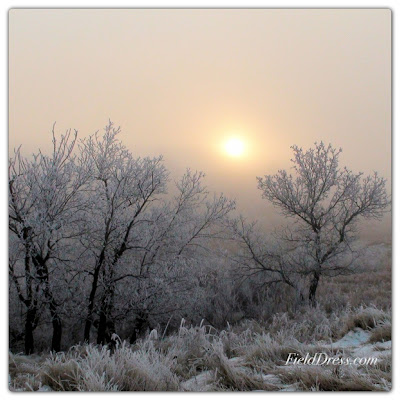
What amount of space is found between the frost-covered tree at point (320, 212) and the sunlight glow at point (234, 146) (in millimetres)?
3150

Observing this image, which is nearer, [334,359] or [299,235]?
[334,359]

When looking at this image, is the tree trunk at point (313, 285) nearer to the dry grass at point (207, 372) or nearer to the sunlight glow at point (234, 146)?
the sunlight glow at point (234, 146)

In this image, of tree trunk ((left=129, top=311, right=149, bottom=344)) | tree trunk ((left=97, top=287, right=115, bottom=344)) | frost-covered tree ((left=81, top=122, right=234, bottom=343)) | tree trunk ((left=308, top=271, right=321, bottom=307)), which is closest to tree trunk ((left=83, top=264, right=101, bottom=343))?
frost-covered tree ((left=81, top=122, right=234, bottom=343))

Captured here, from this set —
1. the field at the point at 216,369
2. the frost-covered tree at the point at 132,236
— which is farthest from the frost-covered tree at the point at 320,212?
the field at the point at 216,369

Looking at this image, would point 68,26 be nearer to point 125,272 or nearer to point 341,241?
point 125,272

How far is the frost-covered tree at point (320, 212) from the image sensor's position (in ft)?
29.9

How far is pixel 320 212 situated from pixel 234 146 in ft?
16.5

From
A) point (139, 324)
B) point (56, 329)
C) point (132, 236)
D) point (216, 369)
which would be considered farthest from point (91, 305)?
point (216, 369)

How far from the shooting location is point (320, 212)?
1012cm

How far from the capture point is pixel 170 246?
9281 millimetres

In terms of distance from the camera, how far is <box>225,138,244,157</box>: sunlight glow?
5793mm

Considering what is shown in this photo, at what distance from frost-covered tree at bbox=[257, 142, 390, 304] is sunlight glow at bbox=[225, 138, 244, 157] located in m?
3.15

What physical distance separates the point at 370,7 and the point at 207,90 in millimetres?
2348
